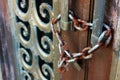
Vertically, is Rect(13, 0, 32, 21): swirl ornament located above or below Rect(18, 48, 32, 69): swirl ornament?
above

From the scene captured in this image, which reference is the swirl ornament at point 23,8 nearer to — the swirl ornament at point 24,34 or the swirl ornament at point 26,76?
the swirl ornament at point 24,34

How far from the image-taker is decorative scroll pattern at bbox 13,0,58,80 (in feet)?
2.54

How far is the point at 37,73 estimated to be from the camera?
3.01 feet

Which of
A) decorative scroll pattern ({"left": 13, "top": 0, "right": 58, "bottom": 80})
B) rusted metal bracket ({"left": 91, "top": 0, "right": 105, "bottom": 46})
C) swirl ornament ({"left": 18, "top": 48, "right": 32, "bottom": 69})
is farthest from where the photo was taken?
swirl ornament ({"left": 18, "top": 48, "right": 32, "bottom": 69})

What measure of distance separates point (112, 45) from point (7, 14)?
48 centimetres

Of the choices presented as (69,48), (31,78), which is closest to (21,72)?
(31,78)

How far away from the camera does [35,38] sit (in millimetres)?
848

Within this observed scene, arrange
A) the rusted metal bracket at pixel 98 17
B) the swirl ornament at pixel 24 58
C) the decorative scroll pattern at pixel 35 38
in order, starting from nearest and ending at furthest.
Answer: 1. the rusted metal bracket at pixel 98 17
2. the decorative scroll pattern at pixel 35 38
3. the swirl ornament at pixel 24 58

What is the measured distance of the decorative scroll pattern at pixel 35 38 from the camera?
2.54 feet

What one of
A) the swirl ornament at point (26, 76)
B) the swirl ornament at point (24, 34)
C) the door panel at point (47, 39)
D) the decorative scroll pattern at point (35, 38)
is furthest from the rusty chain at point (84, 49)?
the swirl ornament at point (26, 76)

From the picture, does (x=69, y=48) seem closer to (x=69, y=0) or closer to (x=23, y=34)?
(x=69, y=0)

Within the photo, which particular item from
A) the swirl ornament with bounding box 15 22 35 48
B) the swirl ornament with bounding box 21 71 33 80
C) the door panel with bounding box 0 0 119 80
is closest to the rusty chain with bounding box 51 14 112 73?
the door panel with bounding box 0 0 119 80

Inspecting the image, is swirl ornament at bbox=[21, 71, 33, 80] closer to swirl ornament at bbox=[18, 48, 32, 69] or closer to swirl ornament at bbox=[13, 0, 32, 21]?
swirl ornament at bbox=[18, 48, 32, 69]

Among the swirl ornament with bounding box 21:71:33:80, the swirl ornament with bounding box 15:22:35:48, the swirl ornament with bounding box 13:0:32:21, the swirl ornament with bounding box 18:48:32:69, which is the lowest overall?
the swirl ornament with bounding box 21:71:33:80
